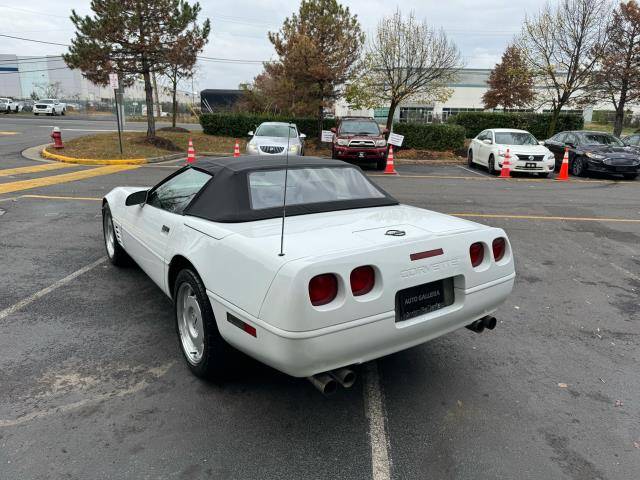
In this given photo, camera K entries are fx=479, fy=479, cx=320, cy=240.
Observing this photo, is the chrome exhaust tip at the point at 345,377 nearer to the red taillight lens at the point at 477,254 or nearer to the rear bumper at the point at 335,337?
the rear bumper at the point at 335,337

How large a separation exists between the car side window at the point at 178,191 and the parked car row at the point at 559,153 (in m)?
13.3

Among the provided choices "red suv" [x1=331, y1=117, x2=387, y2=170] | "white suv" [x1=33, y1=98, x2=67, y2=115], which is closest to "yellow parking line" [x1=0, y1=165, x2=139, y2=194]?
"red suv" [x1=331, y1=117, x2=387, y2=170]

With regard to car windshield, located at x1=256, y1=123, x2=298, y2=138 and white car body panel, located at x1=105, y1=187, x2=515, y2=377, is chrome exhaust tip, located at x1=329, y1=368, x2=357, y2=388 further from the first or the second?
car windshield, located at x1=256, y1=123, x2=298, y2=138

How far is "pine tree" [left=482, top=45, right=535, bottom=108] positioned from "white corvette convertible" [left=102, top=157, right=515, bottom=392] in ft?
79.2

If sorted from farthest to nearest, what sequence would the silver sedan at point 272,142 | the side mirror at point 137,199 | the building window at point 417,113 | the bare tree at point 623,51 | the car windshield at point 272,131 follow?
the building window at point 417,113 → the bare tree at point 623,51 → the car windshield at point 272,131 → the silver sedan at point 272,142 → the side mirror at point 137,199

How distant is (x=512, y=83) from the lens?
3088 cm

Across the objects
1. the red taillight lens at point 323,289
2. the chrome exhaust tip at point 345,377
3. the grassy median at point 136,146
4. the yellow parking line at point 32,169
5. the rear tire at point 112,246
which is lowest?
the yellow parking line at point 32,169

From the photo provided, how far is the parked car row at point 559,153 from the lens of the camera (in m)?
14.9

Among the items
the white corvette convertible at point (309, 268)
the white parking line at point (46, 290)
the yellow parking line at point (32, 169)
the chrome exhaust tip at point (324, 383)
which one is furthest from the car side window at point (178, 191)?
the yellow parking line at point (32, 169)

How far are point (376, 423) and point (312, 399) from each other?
46 centimetres

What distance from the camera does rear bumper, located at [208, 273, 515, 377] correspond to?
2.38 m

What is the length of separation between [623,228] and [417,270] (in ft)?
23.6

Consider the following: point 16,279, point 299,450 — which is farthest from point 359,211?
point 16,279

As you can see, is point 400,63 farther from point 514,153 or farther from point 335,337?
point 335,337
